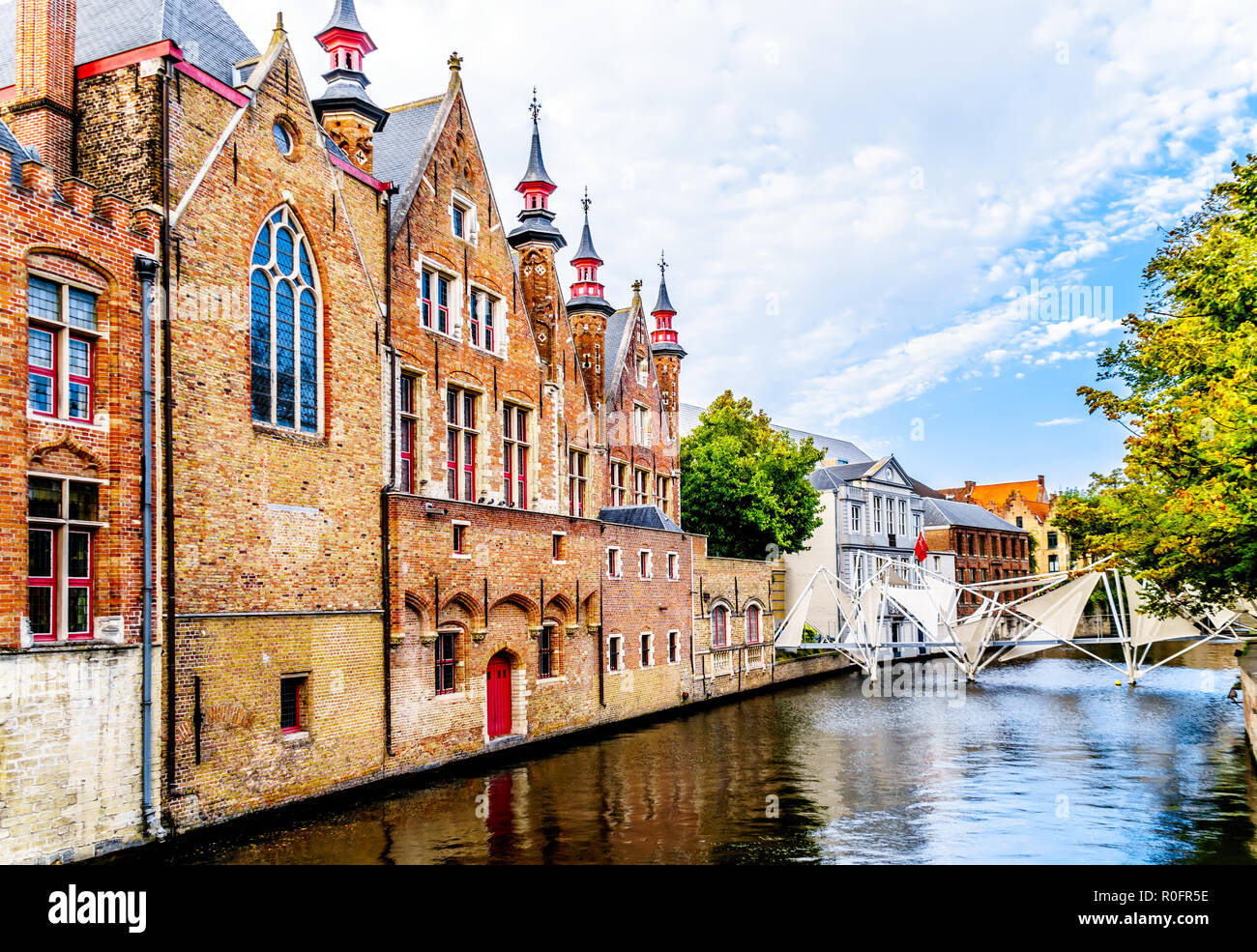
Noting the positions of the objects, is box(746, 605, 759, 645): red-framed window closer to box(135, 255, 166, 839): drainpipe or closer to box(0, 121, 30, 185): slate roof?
box(135, 255, 166, 839): drainpipe

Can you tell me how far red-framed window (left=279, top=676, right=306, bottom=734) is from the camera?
18.3 m

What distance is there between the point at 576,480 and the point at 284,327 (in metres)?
14.6

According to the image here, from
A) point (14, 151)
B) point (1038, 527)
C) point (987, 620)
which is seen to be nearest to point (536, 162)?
point (14, 151)

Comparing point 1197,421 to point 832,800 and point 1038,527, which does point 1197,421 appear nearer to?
point 832,800

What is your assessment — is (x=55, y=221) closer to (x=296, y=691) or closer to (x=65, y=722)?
(x=65, y=722)

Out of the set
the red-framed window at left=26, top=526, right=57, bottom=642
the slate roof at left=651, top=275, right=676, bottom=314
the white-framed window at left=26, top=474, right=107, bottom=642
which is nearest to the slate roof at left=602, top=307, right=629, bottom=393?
the slate roof at left=651, top=275, right=676, bottom=314

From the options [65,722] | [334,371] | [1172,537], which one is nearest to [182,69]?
[334,371]

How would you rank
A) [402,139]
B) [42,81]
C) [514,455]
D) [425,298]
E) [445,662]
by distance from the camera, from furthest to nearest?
[514,455] → [402,139] → [425,298] → [445,662] → [42,81]

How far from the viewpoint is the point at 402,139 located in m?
25.7

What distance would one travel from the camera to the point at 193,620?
16.1 m
